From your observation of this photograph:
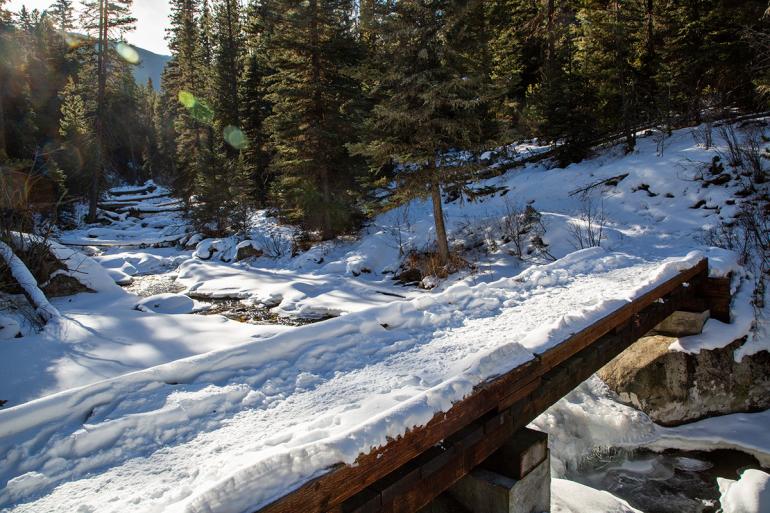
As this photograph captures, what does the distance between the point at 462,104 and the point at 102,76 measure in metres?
27.0

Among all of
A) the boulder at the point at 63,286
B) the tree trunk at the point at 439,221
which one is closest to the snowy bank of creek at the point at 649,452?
the tree trunk at the point at 439,221

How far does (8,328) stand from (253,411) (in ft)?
16.8

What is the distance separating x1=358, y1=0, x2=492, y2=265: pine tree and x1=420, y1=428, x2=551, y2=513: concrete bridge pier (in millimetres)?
7582

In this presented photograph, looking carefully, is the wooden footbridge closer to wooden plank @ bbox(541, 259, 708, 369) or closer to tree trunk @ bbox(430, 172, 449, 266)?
wooden plank @ bbox(541, 259, 708, 369)

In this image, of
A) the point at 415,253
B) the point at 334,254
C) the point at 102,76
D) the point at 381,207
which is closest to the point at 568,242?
the point at 415,253

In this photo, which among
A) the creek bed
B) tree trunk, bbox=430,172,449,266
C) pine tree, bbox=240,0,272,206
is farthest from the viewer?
pine tree, bbox=240,0,272,206

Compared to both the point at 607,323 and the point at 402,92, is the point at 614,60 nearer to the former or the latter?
the point at 402,92

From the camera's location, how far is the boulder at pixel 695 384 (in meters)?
6.24

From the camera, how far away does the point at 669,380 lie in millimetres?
6395

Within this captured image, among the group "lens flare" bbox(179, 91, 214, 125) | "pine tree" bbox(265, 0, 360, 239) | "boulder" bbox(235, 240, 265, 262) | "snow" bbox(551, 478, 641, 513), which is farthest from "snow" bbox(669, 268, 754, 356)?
"lens flare" bbox(179, 91, 214, 125)

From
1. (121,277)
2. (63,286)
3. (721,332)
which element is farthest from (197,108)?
(721,332)

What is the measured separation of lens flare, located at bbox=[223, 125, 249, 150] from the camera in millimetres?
23703

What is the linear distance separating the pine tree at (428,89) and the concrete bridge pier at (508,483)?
24.9 feet

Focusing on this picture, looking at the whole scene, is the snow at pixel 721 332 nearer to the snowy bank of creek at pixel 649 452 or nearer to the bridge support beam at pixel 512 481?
the snowy bank of creek at pixel 649 452
